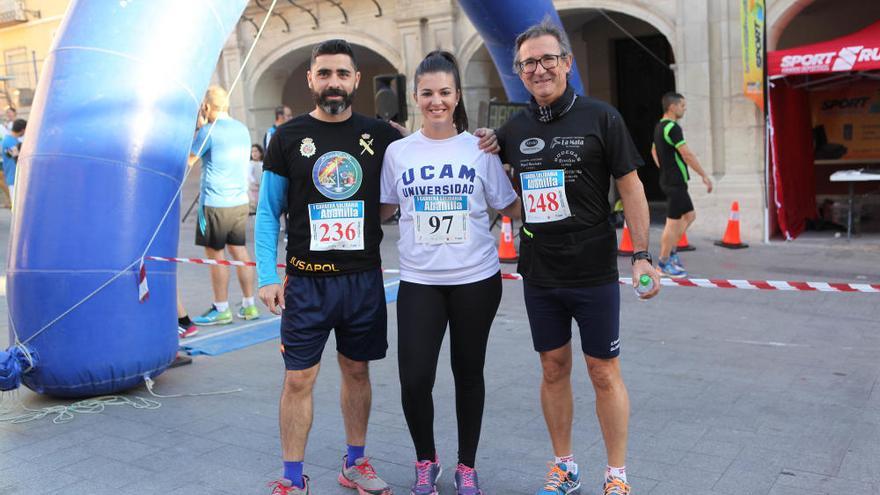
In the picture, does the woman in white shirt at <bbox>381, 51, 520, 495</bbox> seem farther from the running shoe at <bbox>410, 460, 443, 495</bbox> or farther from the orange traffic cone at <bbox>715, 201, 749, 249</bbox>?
the orange traffic cone at <bbox>715, 201, 749, 249</bbox>

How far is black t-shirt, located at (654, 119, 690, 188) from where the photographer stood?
8.90 meters

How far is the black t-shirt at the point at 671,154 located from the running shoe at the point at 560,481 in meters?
5.91

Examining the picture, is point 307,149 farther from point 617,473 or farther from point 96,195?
point 96,195

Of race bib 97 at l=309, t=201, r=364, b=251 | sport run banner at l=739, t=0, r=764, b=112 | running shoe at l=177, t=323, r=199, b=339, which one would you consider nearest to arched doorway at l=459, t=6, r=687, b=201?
sport run banner at l=739, t=0, r=764, b=112

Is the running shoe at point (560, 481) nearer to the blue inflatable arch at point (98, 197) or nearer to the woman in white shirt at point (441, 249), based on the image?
the woman in white shirt at point (441, 249)

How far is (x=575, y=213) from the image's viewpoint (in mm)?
3393

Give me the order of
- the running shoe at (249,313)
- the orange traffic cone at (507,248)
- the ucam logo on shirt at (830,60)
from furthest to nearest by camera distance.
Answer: the orange traffic cone at (507,248)
the ucam logo on shirt at (830,60)
the running shoe at (249,313)

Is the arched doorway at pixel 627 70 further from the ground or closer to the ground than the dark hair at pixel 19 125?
further from the ground

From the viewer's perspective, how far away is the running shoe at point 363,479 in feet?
12.0

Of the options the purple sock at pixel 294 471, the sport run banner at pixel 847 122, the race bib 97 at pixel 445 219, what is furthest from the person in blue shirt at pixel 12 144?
the sport run banner at pixel 847 122

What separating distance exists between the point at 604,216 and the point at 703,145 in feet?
29.9

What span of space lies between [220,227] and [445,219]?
13.7 feet

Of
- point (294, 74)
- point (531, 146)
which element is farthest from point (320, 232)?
point (294, 74)

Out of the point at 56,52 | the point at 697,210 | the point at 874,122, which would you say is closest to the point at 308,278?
the point at 56,52
